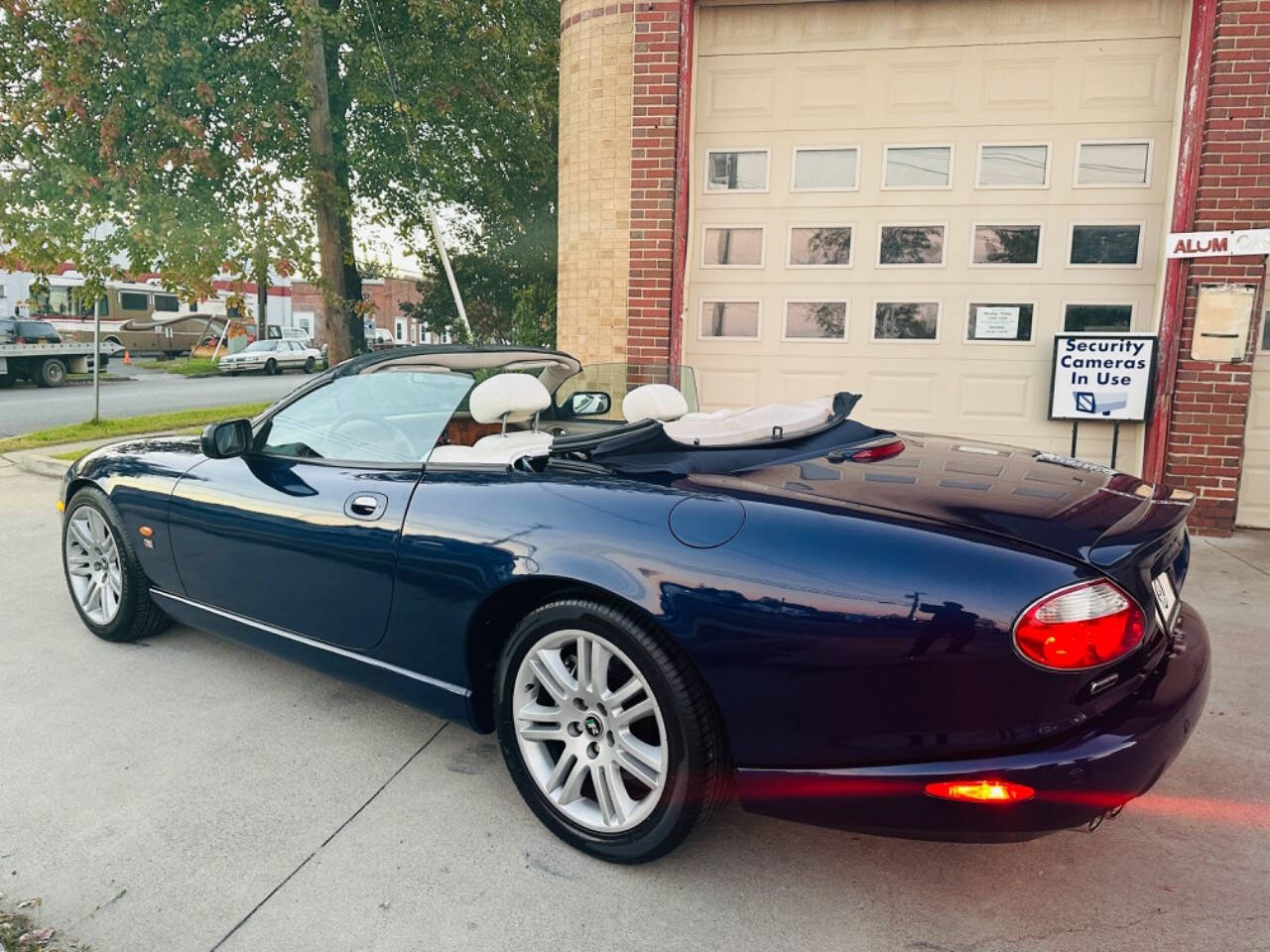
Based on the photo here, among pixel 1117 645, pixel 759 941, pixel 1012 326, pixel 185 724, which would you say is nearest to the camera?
pixel 1117 645

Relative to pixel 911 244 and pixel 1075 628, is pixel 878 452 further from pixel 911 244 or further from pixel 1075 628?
pixel 911 244

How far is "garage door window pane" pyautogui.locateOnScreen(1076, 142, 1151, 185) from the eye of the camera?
20.3 feet

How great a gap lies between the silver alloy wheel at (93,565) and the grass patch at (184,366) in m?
25.9

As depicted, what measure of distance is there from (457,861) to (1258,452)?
620cm

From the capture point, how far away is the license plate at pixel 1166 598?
6.98 feet

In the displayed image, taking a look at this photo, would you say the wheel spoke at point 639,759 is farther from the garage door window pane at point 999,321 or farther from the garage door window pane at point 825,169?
the garage door window pane at point 825,169

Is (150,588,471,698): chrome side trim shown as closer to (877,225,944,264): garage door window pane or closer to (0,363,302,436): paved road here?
(877,225,944,264): garage door window pane

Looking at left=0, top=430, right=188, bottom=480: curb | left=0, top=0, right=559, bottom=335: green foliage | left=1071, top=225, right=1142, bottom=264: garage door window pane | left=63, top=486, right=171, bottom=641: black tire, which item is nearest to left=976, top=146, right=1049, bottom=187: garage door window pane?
left=1071, top=225, right=1142, bottom=264: garage door window pane

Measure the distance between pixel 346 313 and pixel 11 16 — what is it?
15.6ft

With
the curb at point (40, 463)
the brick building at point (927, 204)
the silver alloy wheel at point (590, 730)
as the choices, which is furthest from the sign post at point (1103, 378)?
the curb at point (40, 463)

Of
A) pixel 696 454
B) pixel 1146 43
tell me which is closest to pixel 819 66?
pixel 1146 43

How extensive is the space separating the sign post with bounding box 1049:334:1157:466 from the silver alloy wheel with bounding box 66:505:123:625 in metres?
5.73

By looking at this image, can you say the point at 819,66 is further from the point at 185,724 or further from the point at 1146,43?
the point at 185,724

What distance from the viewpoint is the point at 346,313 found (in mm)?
12445
